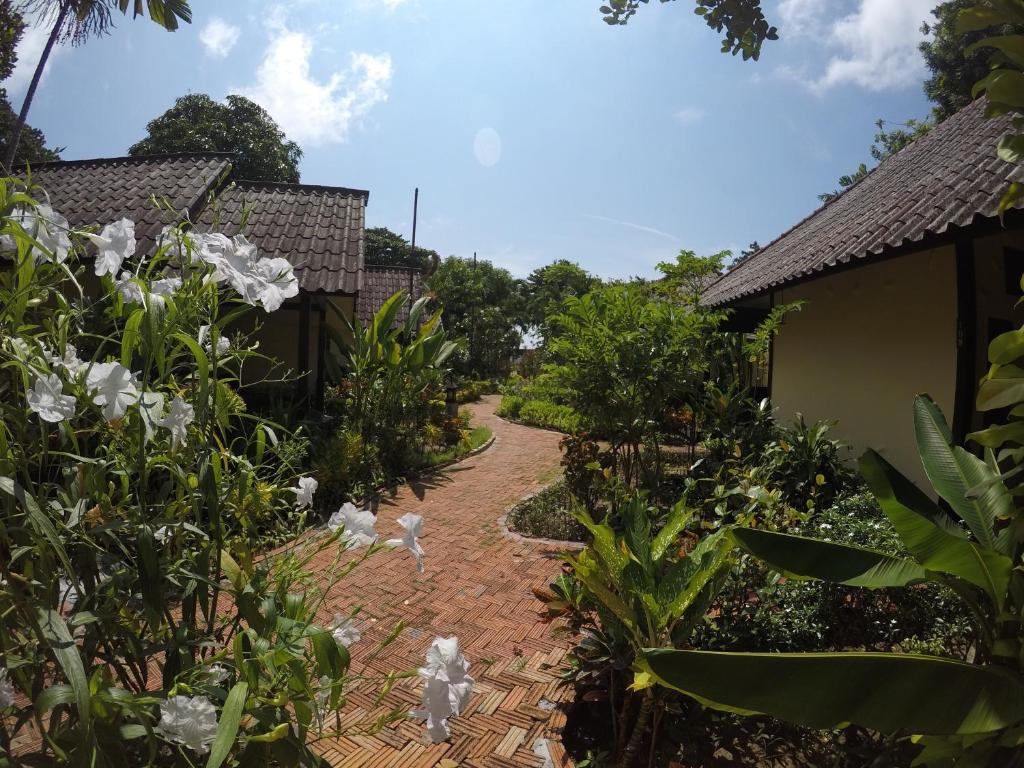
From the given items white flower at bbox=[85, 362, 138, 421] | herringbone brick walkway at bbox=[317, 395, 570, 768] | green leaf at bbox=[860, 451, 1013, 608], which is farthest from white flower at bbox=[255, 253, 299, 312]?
green leaf at bbox=[860, 451, 1013, 608]

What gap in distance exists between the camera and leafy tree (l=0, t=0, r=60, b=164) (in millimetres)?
10453

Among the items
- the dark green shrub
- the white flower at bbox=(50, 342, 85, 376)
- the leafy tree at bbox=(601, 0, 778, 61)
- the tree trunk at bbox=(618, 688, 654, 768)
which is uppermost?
the leafy tree at bbox=(601, 0, 778, 61)

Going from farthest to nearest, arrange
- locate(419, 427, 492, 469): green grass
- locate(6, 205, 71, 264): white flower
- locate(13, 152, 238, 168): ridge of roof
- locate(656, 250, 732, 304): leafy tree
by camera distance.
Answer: locate(13, 152, 238, 168): ridge of roof, locate(419, 427, 492, 469): green grass, locate(656, 250, 732, 304): leafy tree, locate(6, 205, 71, 264): white flower

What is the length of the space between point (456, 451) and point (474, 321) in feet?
53.1

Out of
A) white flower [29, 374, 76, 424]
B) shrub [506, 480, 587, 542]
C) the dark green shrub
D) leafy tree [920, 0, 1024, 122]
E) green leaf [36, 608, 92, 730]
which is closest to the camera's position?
green leaf [36, 608, 92, 730]

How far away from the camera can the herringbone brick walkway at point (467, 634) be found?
2.43 metres

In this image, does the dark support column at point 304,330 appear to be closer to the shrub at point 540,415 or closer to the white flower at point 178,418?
the shrub at point 540,415

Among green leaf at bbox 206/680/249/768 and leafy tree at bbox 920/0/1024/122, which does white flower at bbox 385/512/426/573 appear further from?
leafy tree at bbox 920/0/1024/122

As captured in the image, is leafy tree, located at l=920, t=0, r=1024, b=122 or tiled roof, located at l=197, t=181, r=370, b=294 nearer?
tiled roof, located at l=197, t=181, r=370, b=294

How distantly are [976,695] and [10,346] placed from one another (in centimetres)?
213

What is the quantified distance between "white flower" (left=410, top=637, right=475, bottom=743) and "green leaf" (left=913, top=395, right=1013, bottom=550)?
5.01 feet

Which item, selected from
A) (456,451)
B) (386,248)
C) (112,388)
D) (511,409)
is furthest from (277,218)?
(386,248)

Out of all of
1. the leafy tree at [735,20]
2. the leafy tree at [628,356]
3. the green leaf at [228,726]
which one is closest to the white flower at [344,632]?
the green leaf at [228,726]

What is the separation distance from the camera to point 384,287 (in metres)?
18.1
